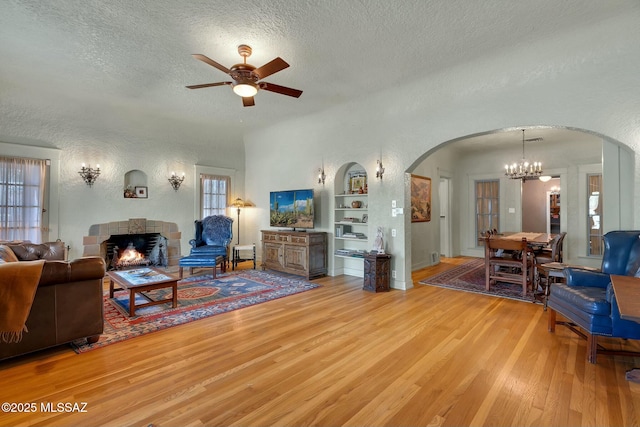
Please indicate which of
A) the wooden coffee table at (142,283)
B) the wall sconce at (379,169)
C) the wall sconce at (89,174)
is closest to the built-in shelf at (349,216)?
the wall sconce at (379,169)

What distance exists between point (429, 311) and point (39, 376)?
3912mm

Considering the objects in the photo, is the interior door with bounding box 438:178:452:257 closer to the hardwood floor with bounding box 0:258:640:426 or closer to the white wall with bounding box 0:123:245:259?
the hardwood floor with bounding box 0:258:640:426

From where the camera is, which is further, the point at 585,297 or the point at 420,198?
the point at 420,198

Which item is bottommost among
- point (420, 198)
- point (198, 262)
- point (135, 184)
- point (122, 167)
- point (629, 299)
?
point (198, 262)

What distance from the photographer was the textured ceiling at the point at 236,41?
2.93m

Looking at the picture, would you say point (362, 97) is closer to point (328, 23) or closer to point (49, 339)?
point (328, 23)

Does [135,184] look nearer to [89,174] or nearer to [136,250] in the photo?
[89,174]

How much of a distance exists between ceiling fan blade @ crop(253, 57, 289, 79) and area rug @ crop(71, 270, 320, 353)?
2893 mm

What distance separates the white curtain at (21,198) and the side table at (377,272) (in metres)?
5.64

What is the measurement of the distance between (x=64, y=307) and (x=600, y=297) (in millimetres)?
Result: 4796

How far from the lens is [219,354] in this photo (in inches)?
107

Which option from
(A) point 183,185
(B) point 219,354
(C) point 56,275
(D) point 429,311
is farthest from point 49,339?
(A) point 183,185

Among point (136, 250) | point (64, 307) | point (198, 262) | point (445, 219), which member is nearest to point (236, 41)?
point (64, 307)

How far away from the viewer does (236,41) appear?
11.5 feet
